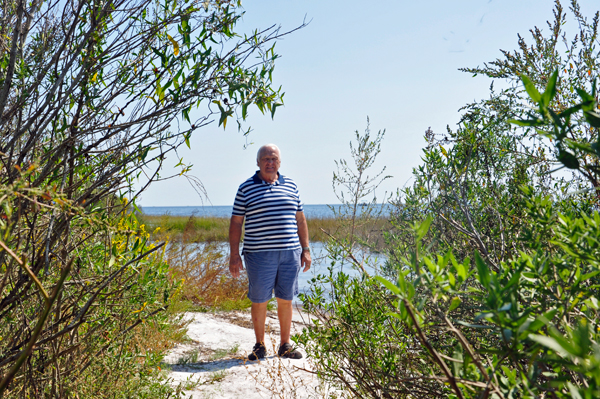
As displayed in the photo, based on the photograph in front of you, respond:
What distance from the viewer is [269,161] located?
4.27 meters

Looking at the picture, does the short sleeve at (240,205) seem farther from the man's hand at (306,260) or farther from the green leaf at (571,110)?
the green leaf at (571,110)

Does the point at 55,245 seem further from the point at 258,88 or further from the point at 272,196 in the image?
the point at 272,196

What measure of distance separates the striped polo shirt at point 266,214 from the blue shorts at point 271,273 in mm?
73

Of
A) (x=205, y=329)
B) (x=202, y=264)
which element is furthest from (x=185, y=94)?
(x=202, y=264)

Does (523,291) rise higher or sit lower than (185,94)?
lower

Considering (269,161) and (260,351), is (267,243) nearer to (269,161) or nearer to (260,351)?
(269,161)

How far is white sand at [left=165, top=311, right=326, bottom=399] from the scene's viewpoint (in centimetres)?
300

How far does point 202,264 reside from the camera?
7.15m

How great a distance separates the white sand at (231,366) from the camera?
3.00 m

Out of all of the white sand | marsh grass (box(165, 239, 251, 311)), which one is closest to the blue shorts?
the white sand

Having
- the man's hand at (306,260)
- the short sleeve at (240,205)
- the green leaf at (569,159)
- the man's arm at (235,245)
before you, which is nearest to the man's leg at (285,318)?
the man's hand at (306,260)

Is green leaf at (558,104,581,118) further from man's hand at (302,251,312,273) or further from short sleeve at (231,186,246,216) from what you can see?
man's hand at (302,251,312,273)

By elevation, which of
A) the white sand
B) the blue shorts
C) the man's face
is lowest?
the white sand

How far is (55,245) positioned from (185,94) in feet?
2.51
